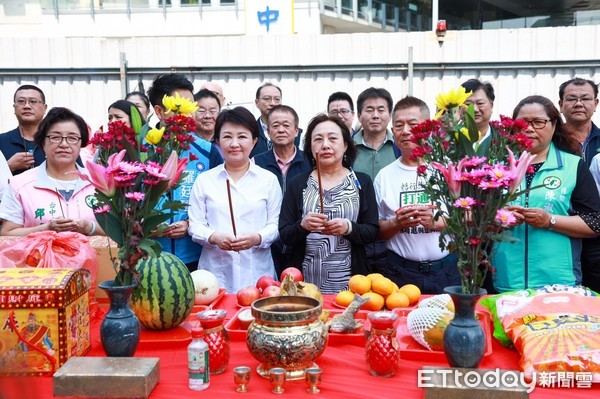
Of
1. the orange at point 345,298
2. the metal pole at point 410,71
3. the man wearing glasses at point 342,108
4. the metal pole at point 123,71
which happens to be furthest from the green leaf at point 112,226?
the metal pole at point 123,71

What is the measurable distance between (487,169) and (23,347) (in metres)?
1.44

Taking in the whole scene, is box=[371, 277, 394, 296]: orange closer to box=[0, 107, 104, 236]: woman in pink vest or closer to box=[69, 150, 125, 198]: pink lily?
box=[69, 150, 125, 198]: pink lily

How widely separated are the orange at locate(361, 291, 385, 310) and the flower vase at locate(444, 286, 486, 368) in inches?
21.9

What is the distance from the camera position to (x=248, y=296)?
2236mm

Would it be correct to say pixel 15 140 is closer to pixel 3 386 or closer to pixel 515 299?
pixel 515 299

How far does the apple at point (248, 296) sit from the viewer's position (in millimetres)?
2231

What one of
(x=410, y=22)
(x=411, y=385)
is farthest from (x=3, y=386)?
(x=410, y=22)

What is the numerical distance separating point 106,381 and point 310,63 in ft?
18.0

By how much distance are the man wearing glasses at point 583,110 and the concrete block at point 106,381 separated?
10.3 ft

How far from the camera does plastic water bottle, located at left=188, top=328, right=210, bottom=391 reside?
153 cm

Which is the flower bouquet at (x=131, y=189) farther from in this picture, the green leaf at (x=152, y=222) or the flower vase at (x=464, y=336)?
the flower vase at (x=464, y=336)

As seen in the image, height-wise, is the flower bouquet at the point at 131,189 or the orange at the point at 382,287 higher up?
the flower bouquet at the point at 131,189

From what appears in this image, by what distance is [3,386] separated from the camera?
46cm

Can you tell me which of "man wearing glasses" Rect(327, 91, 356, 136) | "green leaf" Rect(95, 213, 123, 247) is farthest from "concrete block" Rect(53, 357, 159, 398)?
"man wearing glasses" Rect(327, 91, 356, 136)
